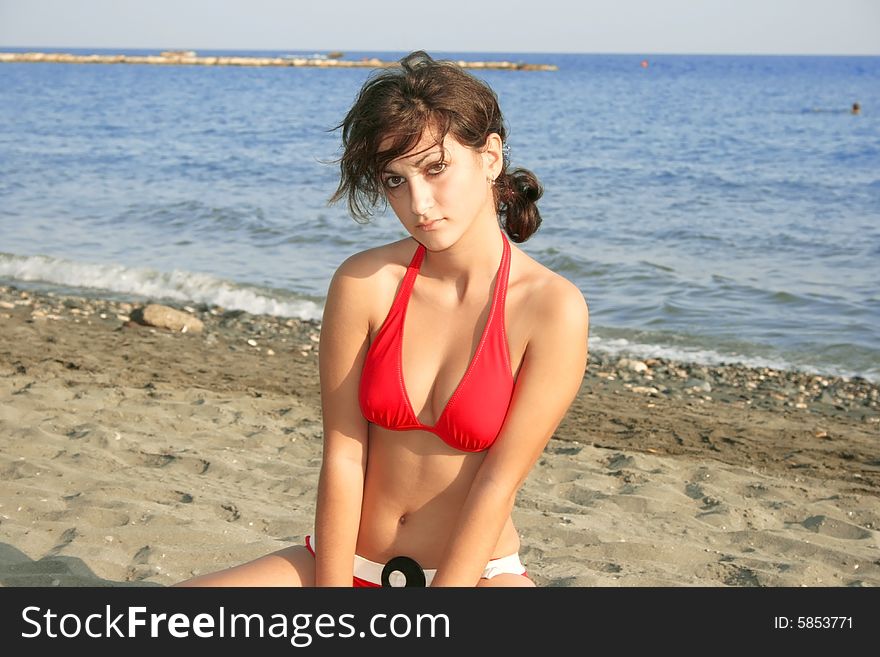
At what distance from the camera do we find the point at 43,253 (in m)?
13.6

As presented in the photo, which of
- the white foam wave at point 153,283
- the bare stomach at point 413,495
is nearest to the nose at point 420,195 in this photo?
the bare stomach at point 413,495

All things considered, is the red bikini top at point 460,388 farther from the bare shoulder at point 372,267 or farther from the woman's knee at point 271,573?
the woman's knee at point 271,573

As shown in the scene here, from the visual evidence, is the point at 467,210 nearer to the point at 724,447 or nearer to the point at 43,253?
the point at 724,447

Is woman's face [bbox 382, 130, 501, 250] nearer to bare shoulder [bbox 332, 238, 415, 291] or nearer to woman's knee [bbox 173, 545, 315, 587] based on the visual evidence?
bare shoulder [bbox 332, 238, 415, 291]

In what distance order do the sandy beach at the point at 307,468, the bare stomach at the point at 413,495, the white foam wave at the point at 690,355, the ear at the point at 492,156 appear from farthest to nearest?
the white foam wave at the point at 690,355 < the sandy beach at the point at 307,468 < the bare stomach at the point at 413,495 < the ear at the point at 492,156

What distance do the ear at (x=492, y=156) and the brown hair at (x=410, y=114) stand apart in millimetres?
19

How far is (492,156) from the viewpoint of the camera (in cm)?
251

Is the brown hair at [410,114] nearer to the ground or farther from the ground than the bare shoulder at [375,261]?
farther from the ground

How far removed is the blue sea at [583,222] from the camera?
10617 millimetres

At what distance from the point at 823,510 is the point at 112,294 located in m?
8.42

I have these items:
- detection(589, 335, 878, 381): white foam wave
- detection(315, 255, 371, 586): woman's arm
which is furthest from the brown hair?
detection(589, 335, 878, 381): white foam wave

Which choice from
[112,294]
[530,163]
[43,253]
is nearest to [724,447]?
[112,294]

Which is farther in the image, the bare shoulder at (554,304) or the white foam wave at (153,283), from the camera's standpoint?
the white foam wave at (153,283)

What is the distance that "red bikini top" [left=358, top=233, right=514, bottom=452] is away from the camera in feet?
8.00
